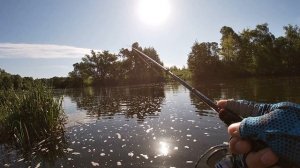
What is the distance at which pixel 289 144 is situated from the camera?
7.02 ft

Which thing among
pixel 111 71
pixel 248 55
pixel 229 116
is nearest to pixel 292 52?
pixel 248 55

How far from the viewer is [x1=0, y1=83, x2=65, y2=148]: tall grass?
1545 centimetres

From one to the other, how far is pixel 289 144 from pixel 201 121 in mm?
18821

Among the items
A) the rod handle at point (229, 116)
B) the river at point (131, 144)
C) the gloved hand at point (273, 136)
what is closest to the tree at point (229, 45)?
the river at point (131, 144)

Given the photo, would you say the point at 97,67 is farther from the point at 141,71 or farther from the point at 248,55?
the point at 248,55

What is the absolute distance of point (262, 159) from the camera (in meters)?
2.18

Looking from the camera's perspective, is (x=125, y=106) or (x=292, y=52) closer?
(x=125, y=106)

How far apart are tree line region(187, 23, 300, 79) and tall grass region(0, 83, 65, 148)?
86.5 meters

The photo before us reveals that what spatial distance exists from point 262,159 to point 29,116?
50.3 ft

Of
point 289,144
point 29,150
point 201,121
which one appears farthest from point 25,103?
point 289,144

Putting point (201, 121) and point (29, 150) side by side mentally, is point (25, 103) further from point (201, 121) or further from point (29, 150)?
point (201, 121)

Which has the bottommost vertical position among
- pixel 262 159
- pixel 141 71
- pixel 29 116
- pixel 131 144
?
pixel 131 144

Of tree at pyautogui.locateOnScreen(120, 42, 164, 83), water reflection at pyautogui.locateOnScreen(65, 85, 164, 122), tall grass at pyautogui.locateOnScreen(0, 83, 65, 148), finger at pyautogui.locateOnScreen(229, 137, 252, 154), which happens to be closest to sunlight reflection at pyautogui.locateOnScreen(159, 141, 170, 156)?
tall grass at pyautogui.locateOnScreen(0, 83, 65, 148)

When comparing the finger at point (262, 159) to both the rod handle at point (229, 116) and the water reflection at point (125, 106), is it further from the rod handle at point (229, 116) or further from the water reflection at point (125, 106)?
the water reflection at point (125, 106)
